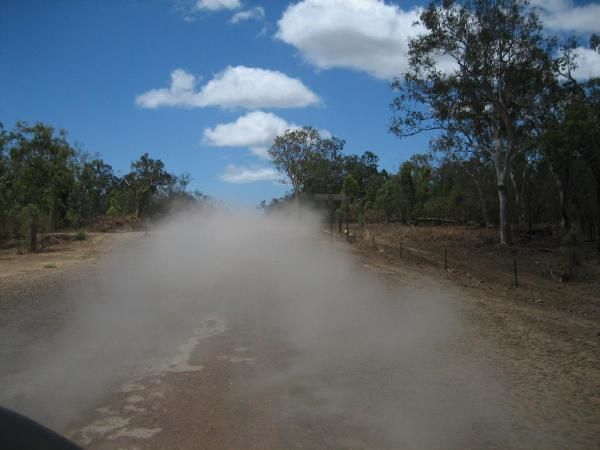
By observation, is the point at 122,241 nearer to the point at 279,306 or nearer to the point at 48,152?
the point at 48,152

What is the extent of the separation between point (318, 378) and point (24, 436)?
4530 millimetres

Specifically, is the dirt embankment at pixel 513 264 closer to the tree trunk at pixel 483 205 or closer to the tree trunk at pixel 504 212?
the tree trunk at pixel 504 212

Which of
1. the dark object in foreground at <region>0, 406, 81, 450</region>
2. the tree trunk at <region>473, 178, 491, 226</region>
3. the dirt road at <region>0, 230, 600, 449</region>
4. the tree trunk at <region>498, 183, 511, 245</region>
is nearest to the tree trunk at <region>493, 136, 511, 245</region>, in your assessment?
the tree trunk at <region>498, 183, 511, 245</region>

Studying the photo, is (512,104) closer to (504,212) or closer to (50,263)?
(504,212)

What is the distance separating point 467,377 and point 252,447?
3.10 metres

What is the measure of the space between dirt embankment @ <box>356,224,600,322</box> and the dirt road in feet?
9.64

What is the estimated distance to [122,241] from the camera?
26.6 m

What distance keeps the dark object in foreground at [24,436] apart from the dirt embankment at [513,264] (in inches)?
448

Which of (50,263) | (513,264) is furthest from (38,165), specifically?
(513,264)

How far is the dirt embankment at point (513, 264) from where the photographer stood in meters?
13.9

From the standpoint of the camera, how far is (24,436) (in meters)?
2.32

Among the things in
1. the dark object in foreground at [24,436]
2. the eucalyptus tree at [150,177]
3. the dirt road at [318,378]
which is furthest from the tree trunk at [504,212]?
the eucalyptus tree at [150,177]

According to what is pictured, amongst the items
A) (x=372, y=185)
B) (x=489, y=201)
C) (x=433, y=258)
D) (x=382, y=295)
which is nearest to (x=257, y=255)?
(x=433, y=258)

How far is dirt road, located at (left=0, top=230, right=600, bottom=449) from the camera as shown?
194 inches
